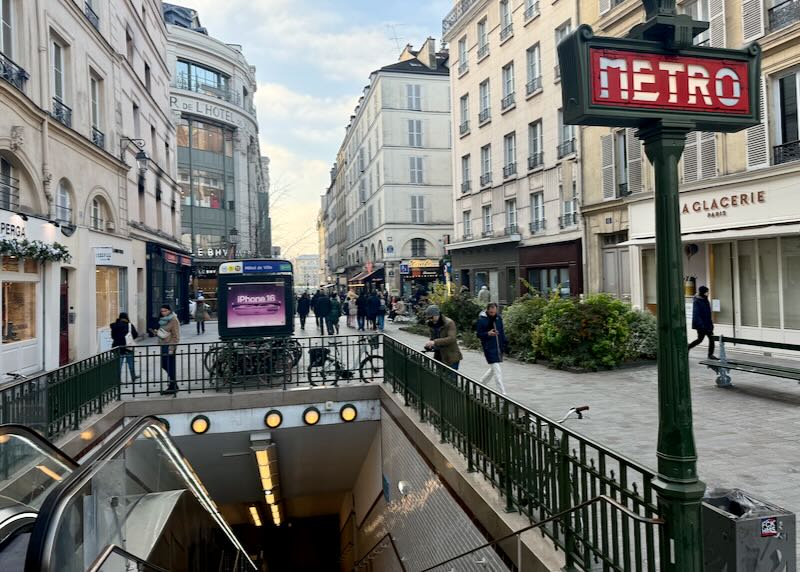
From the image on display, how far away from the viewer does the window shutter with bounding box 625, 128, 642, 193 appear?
17062mm

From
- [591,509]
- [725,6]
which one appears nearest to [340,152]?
[725,6]

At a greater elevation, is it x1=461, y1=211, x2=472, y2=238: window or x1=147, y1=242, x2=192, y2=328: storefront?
x1=461, y1=211, x2=472, y2=238: window

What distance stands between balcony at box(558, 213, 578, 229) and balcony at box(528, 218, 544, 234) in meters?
1.45

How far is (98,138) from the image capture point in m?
17.3

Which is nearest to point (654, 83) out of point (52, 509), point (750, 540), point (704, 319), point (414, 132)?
point (750, 540)

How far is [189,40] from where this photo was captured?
40469 millimetres

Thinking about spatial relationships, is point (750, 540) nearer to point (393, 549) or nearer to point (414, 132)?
point (393, 549)

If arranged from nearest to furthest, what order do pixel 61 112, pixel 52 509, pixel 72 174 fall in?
pixel 52 509 → pixel 61 112 → pixel 72 174

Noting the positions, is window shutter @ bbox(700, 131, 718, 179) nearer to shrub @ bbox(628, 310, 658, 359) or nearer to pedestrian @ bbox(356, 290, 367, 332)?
shrub @ bbox(628, 310, 658, 359)

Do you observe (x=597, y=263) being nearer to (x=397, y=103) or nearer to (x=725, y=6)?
(x=725, y=6)

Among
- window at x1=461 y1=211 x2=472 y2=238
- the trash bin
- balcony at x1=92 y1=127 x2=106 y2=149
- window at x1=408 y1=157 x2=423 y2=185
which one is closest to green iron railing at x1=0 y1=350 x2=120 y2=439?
the trash bin

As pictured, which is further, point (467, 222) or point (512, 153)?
point (467, 222)

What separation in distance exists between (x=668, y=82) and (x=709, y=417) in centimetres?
625

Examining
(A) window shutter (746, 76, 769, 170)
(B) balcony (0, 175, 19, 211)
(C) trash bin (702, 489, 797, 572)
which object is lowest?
(C) trash bin (702, 489, 797, 572)
